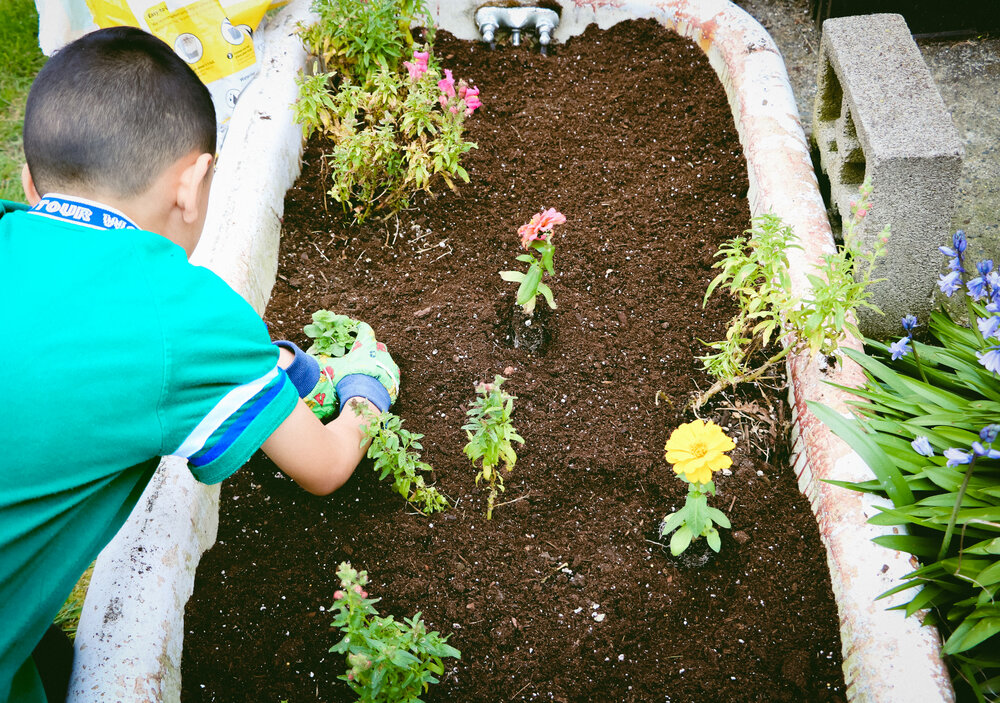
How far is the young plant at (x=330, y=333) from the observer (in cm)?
231

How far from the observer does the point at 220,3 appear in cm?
304

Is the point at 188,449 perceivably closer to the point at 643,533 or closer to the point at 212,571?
the point at 212,571

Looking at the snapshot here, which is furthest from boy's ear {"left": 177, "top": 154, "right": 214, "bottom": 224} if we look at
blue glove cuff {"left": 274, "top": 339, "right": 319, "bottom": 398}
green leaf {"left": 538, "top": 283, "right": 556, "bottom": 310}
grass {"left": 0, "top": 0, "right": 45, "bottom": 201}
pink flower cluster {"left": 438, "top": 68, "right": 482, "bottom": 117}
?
grass {"left": 0, "top": 0, "right": 45, "bottom": 201}

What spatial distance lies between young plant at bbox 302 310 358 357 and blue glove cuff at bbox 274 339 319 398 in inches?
14.3

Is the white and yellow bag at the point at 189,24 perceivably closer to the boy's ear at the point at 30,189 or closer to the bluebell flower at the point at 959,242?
the boy's ear at the point at 30,189

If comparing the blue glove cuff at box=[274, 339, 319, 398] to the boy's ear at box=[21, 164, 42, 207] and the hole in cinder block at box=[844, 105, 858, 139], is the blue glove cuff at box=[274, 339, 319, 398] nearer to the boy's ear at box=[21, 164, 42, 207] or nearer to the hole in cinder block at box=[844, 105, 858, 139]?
the boy's ear at box=[21, 164, 42, 207]

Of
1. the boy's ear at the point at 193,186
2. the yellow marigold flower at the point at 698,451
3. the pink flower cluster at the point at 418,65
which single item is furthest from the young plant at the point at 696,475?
the pink flower cluster at the point at 418,65

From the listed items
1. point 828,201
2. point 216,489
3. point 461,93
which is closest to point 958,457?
point 828,201

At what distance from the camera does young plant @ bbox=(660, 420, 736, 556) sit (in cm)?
168

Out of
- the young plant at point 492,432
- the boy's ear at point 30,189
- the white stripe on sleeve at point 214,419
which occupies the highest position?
the boy's ear at point 30,189

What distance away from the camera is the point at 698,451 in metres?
1.69

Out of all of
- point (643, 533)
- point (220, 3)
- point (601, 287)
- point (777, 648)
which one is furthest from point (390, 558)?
point (220, 3)

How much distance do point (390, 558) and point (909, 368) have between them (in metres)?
1.69

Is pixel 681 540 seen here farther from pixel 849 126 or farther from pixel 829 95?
pixel 829 95
